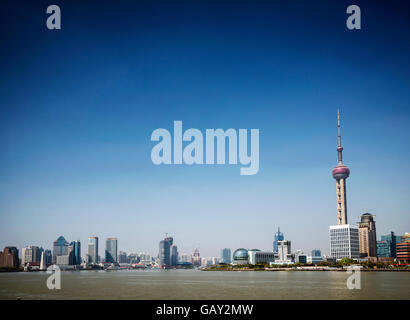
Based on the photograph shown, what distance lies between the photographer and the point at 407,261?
195250 mm
